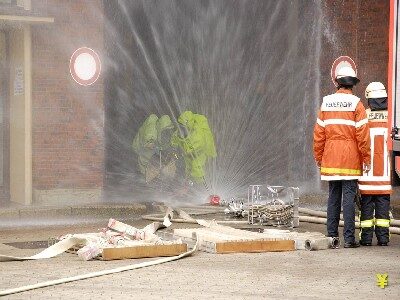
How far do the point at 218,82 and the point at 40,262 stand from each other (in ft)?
39.9

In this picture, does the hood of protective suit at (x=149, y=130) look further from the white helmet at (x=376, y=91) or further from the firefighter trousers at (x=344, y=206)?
the white helmet at (x=376, y=91)

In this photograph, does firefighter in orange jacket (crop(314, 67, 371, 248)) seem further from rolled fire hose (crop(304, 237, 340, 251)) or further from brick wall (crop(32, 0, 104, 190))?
brick wall (crop(32, 0, 104, 190))

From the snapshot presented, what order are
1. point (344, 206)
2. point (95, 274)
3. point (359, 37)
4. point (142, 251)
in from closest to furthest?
point (95, 274) < point (142, 251) < point (344, 206) < point (359, 37)

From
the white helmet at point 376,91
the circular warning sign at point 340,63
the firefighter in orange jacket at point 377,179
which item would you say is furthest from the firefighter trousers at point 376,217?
the circular warning sign at point 340,63

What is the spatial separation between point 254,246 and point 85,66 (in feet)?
23.4

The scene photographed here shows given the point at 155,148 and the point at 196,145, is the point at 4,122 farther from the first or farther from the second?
the point at 196,145

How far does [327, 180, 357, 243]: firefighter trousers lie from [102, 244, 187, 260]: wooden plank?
6.74ft

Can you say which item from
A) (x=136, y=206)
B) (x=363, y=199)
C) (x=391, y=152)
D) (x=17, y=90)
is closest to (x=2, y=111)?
(x=17, y=90)

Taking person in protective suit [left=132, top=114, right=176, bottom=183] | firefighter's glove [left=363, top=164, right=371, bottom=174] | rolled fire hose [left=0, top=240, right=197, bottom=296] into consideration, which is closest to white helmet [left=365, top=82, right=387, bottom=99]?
firefighter's glove [left=363, top=164, right=371, bottom=174]

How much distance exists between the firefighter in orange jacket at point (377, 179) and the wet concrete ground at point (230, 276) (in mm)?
399

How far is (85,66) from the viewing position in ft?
57.9

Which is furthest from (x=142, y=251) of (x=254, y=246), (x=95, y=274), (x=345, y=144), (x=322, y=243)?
(x=345, y=144)

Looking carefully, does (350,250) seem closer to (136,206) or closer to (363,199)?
(363,199)

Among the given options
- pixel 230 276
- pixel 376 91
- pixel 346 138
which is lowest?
pixel 230 276
